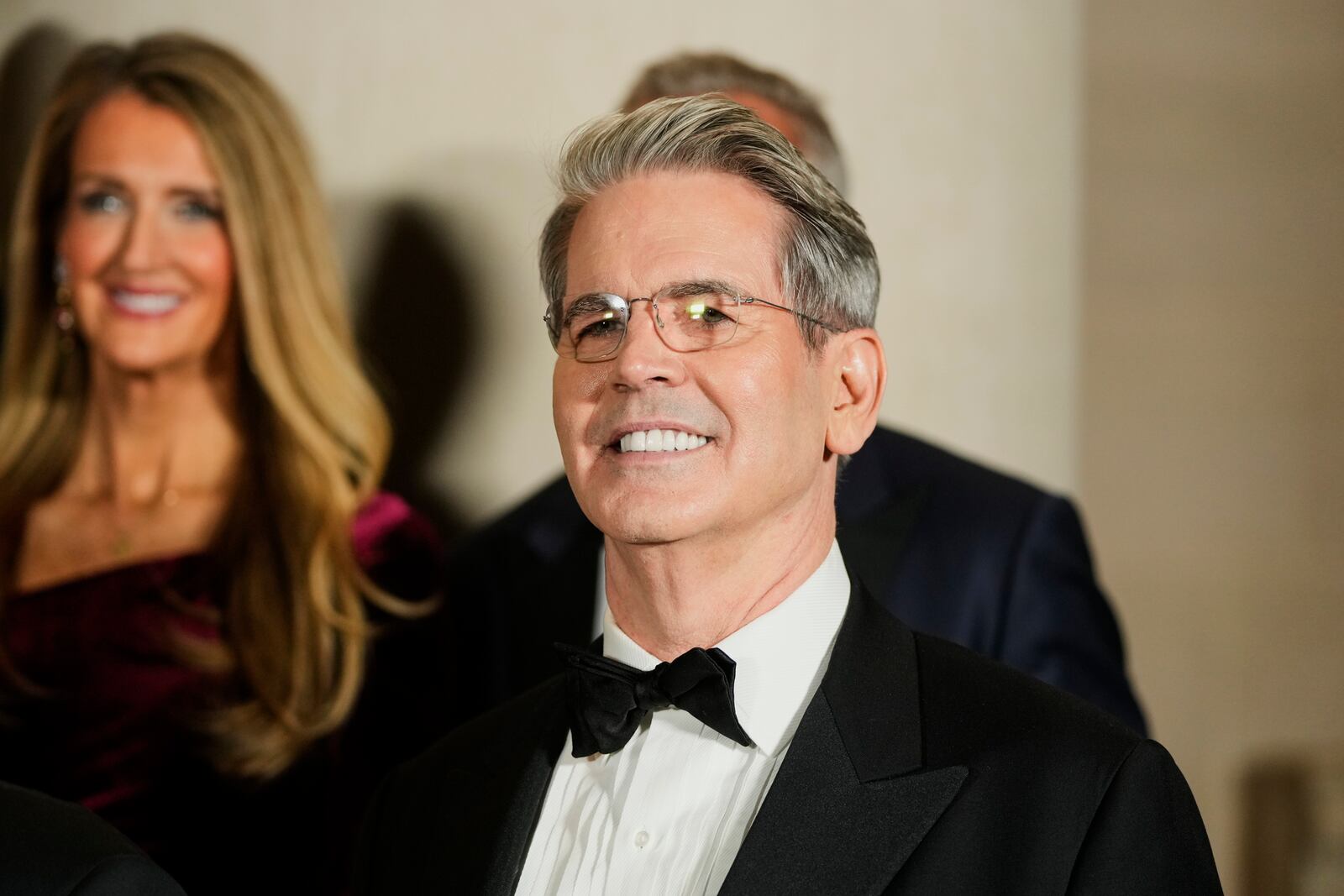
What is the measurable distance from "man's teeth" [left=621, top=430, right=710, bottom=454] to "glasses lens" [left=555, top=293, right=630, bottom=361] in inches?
4.3

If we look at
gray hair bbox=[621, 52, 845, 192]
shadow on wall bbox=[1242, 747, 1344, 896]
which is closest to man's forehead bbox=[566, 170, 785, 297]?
gray hair bbox=[621, 52, 845, 192]

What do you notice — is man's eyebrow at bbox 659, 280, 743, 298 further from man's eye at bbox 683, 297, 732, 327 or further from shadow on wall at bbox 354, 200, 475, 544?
shadow on wall at bbox 354, 200, 475, 544

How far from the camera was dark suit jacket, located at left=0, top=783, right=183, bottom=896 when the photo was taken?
1590 millimetres

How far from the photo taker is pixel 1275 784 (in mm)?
4035

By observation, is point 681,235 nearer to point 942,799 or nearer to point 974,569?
point 942,799

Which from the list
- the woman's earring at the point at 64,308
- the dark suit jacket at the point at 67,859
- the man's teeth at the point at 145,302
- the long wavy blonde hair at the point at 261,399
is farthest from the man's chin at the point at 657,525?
the woman's earring at the point at 64,308

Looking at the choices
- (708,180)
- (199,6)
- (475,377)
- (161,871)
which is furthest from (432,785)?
(199,6)

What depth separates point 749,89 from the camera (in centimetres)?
294

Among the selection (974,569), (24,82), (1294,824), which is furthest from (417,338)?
(1294,824)

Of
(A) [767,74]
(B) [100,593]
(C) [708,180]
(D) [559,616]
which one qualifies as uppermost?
(A) [767,74]

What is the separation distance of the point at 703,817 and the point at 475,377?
216cm

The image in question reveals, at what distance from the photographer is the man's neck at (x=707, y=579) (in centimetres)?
170

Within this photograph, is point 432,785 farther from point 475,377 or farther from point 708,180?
point 475,377

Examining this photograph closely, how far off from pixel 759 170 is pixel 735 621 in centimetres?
50
